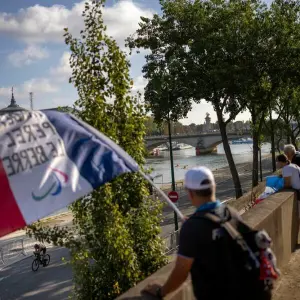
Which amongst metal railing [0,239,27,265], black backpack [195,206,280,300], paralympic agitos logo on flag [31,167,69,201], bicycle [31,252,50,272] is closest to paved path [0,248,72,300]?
bicycle [31,252,50,272]

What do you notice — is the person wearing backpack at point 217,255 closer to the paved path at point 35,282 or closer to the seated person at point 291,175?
the seated person at point 291,175

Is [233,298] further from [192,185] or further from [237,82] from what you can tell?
[237,82]

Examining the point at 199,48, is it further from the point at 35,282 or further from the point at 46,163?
the point at 46,163

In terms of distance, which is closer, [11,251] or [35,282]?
[35,282]

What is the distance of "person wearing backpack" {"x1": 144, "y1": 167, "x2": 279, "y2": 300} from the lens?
2.10m

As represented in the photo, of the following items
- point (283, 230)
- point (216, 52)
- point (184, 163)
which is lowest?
point (184, 163)

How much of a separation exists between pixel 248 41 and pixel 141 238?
58.2 feet

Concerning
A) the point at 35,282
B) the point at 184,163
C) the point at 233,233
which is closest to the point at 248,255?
the point at 233,233

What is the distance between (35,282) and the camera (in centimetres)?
1864

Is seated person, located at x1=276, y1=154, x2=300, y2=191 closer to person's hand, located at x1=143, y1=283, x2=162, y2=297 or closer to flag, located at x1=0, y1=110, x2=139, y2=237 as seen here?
flag, located at x1=0, y1=110, x2=139, y2=237

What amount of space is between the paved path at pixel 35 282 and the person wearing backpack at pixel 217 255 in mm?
14518

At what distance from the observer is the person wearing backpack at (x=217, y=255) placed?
82.7 inches

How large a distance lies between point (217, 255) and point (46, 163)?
110 centimetres

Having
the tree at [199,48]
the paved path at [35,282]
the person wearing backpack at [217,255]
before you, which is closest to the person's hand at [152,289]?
the person wearing backpack at [217,255]
